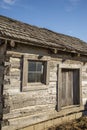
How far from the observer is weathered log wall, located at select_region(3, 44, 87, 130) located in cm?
614

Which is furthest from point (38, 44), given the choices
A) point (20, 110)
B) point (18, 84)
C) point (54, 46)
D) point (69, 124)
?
point (69, 124)

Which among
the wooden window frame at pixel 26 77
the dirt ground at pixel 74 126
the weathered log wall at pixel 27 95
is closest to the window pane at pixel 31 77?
the wooden window frame at pixel 26 77

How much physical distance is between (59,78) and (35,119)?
213cm

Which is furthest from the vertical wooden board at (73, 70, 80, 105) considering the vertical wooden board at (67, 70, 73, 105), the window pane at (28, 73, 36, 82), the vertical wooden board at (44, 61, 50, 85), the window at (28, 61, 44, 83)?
the window pane at (28, 73, 36, 82)

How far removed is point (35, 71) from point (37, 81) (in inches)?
17.4

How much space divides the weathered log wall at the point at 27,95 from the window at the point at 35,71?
0.95 ft

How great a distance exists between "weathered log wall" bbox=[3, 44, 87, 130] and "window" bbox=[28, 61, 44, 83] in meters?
0.29

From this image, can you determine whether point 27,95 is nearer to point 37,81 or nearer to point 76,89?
point 37,81

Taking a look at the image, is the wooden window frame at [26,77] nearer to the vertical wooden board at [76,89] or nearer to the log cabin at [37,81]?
the log cabin at [37,81]

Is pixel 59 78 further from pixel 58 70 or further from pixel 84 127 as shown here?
pixel 84 127

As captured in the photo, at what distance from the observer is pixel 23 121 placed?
21.3 feet

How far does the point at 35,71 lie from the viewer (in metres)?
7.14

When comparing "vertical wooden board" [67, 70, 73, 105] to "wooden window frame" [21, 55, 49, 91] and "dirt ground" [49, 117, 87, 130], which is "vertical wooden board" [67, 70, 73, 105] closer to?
"dirt ground" [49, 117, 87, 130]

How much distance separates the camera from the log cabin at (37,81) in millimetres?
6109
